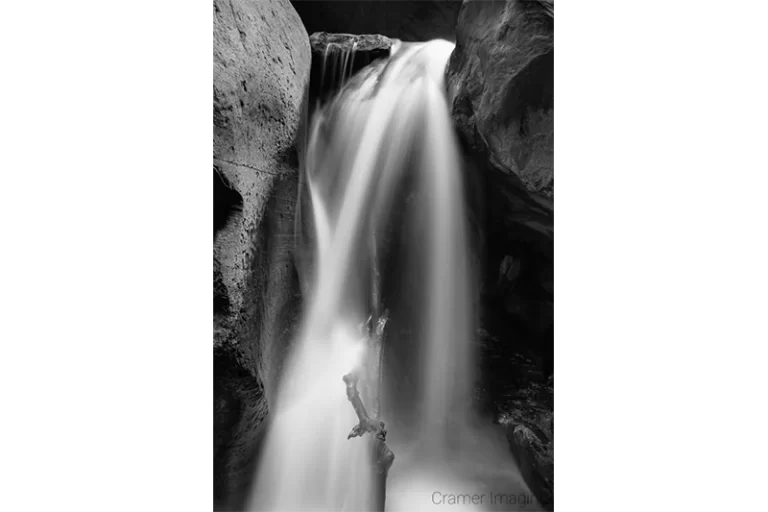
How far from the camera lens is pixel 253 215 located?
1.79 meters

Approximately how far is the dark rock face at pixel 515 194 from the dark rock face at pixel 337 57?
1203 mm

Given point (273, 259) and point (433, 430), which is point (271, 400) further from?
point (433, 430)

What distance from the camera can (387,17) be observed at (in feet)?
20.1

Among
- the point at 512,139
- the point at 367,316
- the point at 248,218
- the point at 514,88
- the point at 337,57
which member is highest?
the point at 337,57

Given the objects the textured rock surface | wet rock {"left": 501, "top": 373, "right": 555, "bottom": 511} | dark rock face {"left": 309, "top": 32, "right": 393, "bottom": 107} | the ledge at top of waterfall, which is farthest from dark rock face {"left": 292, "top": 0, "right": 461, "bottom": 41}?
wet rock {"left": 501, "top": 373, "right": 555, "bottom": 511}

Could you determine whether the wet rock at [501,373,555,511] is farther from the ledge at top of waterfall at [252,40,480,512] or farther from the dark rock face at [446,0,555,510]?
the ledge at top of waterfall at [252,40,480,512]

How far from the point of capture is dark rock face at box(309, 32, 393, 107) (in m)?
3.45

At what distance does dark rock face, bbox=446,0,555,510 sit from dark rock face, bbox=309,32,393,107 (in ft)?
3.95

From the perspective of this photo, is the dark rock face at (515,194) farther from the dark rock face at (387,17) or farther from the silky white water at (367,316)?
the dark rock face at (387,17)

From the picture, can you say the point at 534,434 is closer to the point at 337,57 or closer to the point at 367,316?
the point at 367,316

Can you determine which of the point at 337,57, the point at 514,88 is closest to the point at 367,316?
the point at 514,88

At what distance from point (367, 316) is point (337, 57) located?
2.60 meters
